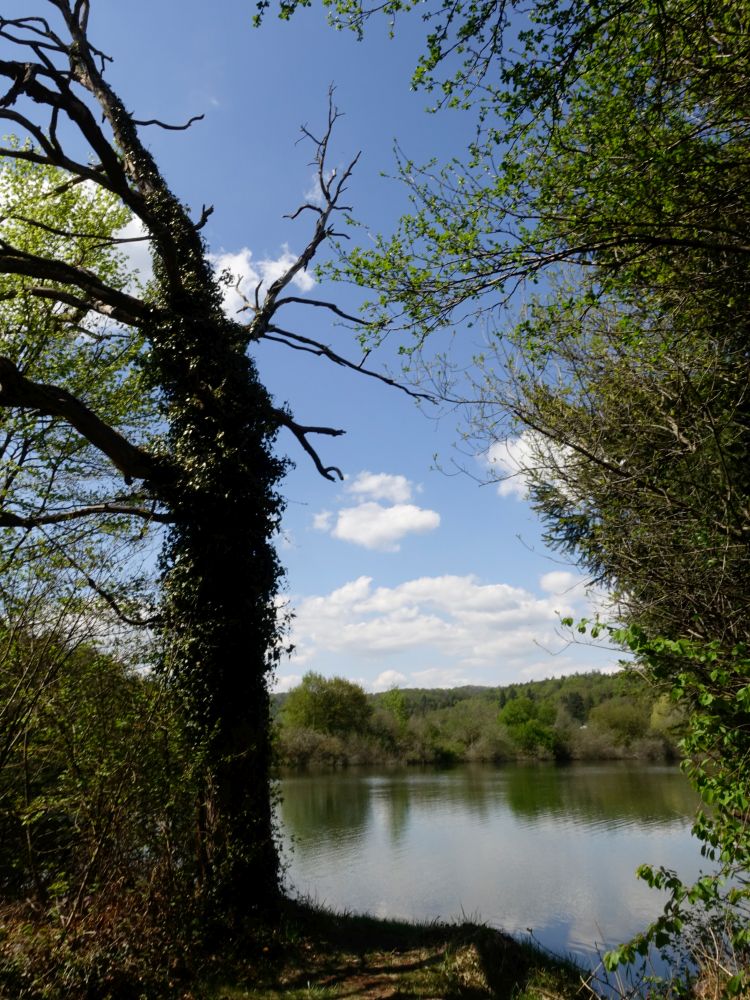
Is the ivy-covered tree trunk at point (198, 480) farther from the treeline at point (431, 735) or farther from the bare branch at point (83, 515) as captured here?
the treeline at point (431, 735)

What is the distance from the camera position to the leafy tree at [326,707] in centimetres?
4306

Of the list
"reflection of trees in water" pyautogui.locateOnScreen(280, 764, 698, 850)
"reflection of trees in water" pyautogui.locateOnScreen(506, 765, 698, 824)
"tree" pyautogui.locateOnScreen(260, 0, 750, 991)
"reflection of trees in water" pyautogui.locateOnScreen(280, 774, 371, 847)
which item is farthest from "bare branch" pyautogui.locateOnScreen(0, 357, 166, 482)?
"reflection of trees in water" pyautogui.locateOnScreen(506, 765, 698, 824)

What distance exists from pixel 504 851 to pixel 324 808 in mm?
8601

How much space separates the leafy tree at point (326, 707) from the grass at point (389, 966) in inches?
1455

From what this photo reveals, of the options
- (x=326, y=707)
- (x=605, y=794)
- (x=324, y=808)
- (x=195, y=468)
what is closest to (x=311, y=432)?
(x=195, y=468)

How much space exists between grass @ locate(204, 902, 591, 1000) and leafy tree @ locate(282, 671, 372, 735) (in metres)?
37.0

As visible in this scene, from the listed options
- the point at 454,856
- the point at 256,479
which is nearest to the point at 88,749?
the point at 256,479

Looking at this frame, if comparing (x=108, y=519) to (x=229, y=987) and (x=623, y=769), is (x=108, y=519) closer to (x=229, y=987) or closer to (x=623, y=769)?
(x=229, y=987)

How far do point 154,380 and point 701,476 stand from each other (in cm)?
606

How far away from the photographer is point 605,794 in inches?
980

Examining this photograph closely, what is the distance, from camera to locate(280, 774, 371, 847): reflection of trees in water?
17.2 metres

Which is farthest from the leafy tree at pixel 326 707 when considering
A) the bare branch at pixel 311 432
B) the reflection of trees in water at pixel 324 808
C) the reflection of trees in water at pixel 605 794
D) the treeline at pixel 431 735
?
the bare branch at pixel 311 432

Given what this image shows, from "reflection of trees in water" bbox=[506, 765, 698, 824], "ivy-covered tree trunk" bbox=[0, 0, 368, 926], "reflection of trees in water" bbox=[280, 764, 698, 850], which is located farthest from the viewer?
"reflection of trees in water" bbox=[506, 765, 698, 824]

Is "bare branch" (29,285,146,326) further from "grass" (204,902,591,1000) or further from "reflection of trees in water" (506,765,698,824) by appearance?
"reflection of trees in water" (506,765,698,824)
